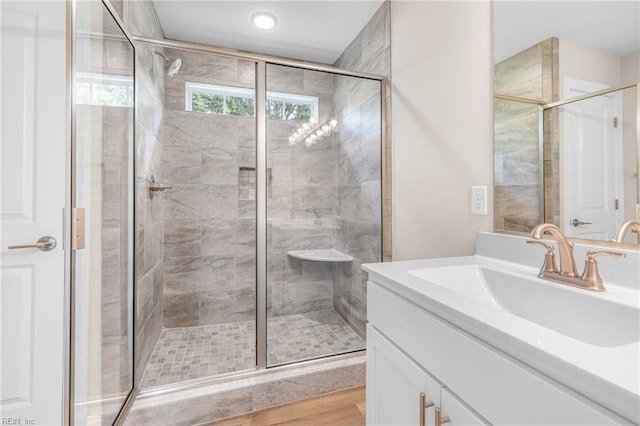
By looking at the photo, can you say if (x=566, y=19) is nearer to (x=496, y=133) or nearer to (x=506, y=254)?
(x=496, y=133)

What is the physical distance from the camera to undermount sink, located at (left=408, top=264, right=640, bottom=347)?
639 millimetres

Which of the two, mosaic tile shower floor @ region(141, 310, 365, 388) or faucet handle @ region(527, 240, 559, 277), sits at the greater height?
faucet handle @ region(527, 240, 559, 277)

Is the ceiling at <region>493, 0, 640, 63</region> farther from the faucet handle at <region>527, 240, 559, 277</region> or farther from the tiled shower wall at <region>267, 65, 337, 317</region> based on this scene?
the tiled shower wall at <region>267, 65, 337, 317</region>

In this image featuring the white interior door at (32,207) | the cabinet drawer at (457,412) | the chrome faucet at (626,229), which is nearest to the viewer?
the cabinet drawer at (457,412)

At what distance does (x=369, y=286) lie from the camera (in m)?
1.01

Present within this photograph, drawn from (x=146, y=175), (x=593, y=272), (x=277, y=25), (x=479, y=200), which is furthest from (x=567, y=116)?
(x=146, y=175)

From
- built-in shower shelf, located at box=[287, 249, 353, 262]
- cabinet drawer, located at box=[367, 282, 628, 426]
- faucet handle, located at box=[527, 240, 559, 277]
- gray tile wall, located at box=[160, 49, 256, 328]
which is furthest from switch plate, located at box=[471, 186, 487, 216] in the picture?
gray tile wall, located at box=[160, 49, 256, 328]

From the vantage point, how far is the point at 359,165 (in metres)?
2.20

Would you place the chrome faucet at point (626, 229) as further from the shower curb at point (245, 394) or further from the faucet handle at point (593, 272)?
the shower curb at point (245, 394)

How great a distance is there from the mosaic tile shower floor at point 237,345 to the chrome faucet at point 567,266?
4.44 ft

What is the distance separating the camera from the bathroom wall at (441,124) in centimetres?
129

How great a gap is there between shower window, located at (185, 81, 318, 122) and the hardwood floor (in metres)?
1.92

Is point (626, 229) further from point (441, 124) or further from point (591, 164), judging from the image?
point (441, 124)

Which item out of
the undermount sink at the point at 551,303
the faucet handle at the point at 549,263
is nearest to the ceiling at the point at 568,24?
the faucet handle at the point at 549,263
